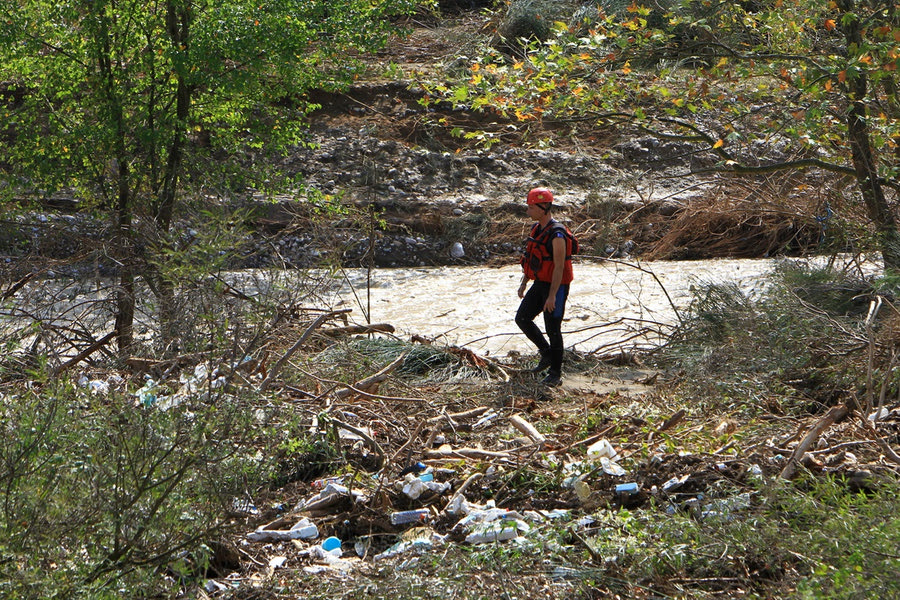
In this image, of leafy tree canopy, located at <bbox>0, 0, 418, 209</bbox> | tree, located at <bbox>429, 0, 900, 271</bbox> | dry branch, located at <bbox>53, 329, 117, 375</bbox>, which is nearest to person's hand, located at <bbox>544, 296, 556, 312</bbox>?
tree, located at <bbox>429, 0, 900, 271</bbox>

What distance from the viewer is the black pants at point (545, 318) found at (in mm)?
6441

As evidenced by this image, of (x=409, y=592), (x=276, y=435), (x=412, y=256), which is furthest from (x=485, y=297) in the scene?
(x=409, y=592)

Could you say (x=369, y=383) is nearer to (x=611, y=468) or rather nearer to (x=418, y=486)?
(x=418, y=486)

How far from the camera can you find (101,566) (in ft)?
9.42

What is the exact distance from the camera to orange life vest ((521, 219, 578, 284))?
6.36 m

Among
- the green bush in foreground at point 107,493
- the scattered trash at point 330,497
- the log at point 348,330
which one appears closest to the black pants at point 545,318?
the log at point 348,330

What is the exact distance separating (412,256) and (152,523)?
1012 cm

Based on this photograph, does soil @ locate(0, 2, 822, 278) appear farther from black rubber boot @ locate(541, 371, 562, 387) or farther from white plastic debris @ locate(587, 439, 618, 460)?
white plastic debris @ locate(587, 439, 618, 460)

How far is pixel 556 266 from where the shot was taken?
6.32 m

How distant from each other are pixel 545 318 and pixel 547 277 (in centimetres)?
28

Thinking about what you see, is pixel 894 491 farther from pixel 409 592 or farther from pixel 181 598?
pixel 181 598

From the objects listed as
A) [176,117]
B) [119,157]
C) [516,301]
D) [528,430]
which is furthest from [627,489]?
[516,301]

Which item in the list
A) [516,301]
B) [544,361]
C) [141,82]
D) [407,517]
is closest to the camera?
[407,517]

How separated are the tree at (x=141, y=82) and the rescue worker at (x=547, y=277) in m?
2.49
